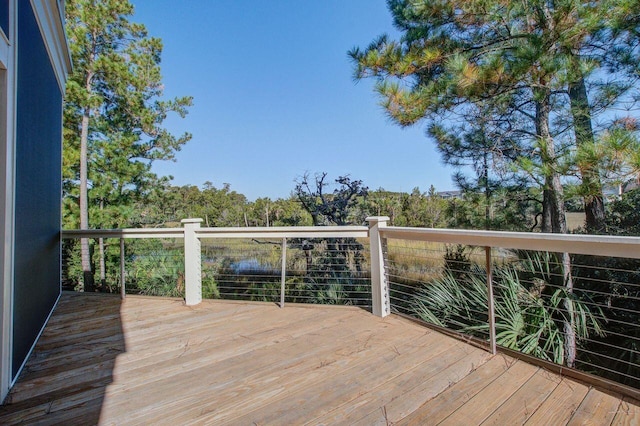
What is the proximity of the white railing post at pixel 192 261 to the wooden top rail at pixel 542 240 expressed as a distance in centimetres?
222

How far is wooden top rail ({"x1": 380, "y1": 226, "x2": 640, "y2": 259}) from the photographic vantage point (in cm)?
154

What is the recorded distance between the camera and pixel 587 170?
10.7ft

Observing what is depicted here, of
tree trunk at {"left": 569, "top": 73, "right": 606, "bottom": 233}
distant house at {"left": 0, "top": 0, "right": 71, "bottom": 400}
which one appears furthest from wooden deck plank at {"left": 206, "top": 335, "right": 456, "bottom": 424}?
tree trunk at {"left": 569, "top": 73, "right": 606, "bottom": 233}

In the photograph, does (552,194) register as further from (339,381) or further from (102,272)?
(102,272)

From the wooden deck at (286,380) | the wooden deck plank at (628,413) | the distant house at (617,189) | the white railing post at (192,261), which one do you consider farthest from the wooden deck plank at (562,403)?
the white railing post at (192,261)

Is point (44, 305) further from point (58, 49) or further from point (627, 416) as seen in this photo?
point (627, 416)

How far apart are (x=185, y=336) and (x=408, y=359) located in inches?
72.1

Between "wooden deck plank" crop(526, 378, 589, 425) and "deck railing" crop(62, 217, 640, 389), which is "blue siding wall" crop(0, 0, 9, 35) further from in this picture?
"wooden deck plank" crop(526, 378, 589, 425)

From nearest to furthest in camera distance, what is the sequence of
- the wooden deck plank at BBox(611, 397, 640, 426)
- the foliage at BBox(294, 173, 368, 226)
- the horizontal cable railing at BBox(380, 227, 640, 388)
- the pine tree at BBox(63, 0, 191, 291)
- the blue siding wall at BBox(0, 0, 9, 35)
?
the wooden deck plank at BBox(611, 397, 640, 426), the blue siding wall at BBox(0, 0, 9, 35), the horizontal cable railing at BBox(380, 227, 640, 388), the foliage at BBox(294, 173, 368, 226), the pine tree at BBox(63, 0, 191, 291)

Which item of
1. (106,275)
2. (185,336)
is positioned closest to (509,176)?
(185,336)

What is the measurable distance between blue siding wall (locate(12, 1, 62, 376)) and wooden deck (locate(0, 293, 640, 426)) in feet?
1.13

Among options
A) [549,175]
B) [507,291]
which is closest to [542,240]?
[507,291]

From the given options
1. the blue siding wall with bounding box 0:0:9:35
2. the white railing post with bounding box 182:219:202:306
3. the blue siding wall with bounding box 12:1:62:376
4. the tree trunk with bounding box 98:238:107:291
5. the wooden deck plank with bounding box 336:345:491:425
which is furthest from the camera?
the tree trunk with bounding box 98:238:107:291

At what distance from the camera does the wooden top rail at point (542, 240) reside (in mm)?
1543
